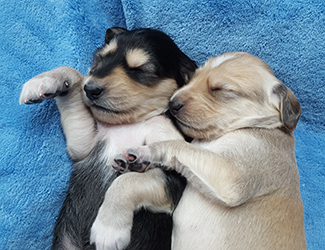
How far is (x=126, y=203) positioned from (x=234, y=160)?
0.77 meters

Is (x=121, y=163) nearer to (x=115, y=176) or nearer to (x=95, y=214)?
(x=115, y=176)

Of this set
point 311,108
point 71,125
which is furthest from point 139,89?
point 311,108

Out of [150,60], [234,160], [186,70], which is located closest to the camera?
[234,160]

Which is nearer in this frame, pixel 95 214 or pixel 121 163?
pixel 121 163

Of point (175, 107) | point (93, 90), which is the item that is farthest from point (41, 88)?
point (175, 107)

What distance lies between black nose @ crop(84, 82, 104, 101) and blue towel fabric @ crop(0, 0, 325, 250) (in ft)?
1.99

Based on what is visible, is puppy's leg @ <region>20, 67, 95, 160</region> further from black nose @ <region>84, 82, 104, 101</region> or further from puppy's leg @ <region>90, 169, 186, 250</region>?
puppy's leg @ <region>90, 169, 186, 250</region>

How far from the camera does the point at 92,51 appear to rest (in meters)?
3.01

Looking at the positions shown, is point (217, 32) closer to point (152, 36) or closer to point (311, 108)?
point (152, 36)

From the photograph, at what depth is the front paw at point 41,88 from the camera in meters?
2.13

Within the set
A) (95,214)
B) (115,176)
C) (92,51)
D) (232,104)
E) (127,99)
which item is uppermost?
(92,51)

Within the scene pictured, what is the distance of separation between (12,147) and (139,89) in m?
1.13

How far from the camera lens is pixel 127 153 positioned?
2.00 m

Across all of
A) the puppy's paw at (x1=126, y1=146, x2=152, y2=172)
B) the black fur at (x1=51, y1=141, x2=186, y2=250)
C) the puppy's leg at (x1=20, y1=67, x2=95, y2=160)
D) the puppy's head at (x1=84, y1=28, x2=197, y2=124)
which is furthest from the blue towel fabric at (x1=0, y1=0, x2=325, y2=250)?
the puppy's paw at (x1=126, y1=146, x2=152, y2=172)
